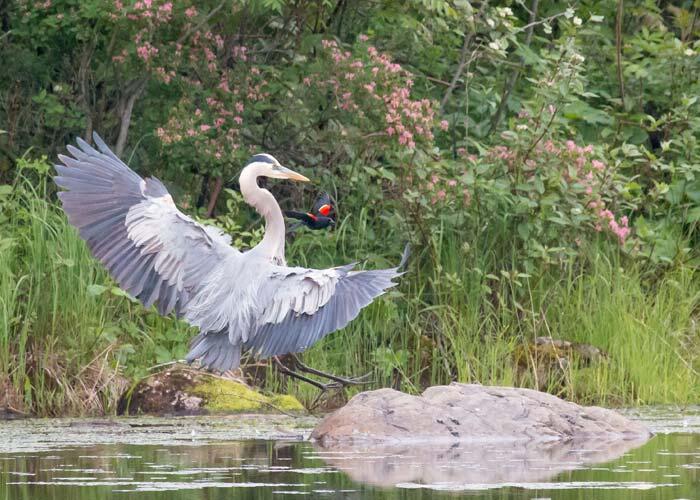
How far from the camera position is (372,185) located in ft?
31.1

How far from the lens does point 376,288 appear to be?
23.3ft

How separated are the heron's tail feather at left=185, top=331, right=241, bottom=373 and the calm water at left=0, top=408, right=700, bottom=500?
1.04 feet

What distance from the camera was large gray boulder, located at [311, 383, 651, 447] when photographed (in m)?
6.64

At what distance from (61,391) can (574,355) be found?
3.04m

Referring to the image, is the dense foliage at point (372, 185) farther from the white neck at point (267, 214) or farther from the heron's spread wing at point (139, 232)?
the white neck at point (267, 214)

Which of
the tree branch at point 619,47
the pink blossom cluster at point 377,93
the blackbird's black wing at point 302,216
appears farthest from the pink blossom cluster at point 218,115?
the tree branch at point 619,47

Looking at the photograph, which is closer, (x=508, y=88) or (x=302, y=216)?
(x=302, y=216)

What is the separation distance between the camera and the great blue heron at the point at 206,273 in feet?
23.5

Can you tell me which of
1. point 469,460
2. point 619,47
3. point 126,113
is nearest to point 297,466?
point 469,460

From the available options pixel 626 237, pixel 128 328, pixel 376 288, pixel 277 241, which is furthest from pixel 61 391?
pixel 626 237

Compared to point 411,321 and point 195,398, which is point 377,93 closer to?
point 411,321

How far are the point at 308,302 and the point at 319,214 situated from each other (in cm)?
211

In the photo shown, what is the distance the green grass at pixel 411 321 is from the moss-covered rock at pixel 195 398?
118 mm

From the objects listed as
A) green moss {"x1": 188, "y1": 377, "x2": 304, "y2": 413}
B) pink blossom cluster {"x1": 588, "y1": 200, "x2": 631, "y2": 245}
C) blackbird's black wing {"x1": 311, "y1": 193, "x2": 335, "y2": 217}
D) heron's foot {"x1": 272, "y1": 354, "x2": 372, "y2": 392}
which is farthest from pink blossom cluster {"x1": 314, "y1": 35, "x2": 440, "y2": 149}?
green moss {"x1": 188, "y1": 377, "x2": 304, "y2": 413}
